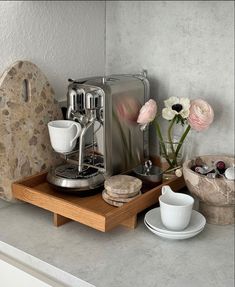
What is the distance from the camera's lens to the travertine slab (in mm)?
1282

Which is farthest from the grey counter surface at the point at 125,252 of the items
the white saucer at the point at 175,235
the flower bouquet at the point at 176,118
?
the flower bouquet at the point at 176,118

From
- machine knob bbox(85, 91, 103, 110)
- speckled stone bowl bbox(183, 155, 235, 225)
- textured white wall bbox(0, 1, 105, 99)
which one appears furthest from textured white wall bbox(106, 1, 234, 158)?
machine knob bbox(85, 91, 103, 110)

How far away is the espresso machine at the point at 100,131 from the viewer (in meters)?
1.30

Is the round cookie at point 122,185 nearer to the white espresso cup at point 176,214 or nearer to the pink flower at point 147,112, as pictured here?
the white espresso cup at point 176,214

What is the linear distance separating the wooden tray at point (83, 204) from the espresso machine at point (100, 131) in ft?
0.12

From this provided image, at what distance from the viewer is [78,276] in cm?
102

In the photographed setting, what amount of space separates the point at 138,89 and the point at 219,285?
0.66m

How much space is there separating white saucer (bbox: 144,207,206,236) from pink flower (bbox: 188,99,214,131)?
0.84ft

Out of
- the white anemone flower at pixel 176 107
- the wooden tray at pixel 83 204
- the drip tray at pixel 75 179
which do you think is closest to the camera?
the wooden tray at pixel 83 204

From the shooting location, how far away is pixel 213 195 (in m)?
1.23

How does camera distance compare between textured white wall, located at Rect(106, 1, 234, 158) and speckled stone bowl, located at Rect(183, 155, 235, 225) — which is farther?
textured white wall, located at Rect(106, 1, 234, 158)

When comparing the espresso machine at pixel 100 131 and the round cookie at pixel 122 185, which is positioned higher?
the espresso machine at pixel 100 131

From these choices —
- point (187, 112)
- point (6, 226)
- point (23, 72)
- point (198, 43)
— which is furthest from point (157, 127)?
point (6, 226)

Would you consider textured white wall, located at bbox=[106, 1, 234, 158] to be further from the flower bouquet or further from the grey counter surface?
the grey counter surface
